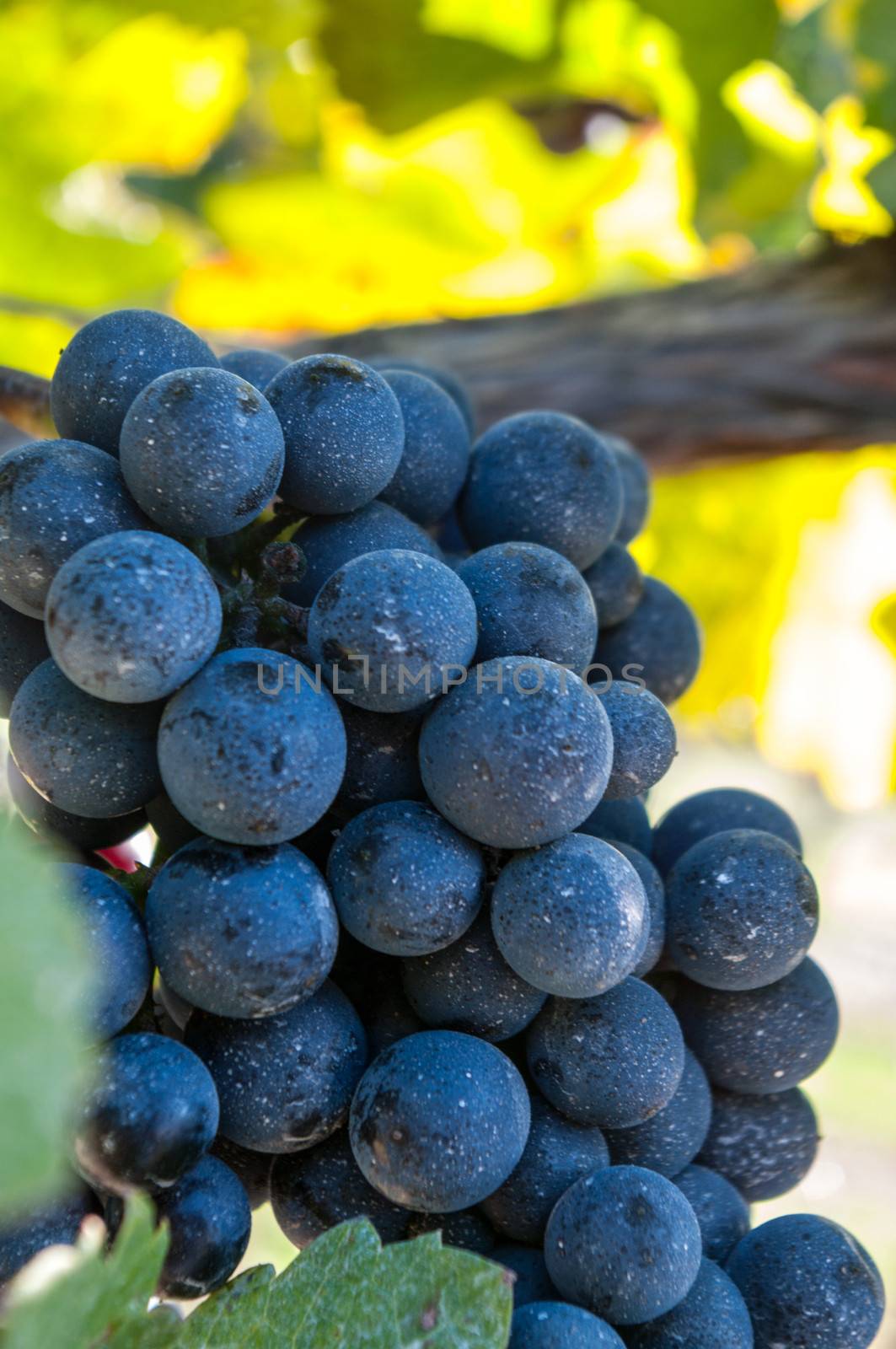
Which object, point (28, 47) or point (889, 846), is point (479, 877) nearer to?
point (28, 47)

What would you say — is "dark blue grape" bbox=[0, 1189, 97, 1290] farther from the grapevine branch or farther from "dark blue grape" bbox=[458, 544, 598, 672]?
the grapevine branch

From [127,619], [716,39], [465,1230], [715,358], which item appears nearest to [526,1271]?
[465,1230]

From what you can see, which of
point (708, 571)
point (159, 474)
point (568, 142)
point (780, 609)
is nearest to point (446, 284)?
point (568, 142)

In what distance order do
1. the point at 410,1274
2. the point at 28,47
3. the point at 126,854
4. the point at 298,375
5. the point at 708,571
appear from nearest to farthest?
the point at 410,1274, the point at 298,375, the point at 126,854, the point at 28,47, the point at 708,571

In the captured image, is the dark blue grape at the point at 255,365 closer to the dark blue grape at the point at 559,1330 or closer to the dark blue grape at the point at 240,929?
the dark blue grape at the point at 240,929

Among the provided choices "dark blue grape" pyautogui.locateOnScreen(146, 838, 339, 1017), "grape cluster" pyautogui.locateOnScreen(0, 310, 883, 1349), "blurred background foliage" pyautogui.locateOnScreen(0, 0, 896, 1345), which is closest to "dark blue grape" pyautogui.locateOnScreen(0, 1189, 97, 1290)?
"grape cluster" pyautogui.locateOnScreen(0, 310, 883, 1349)
